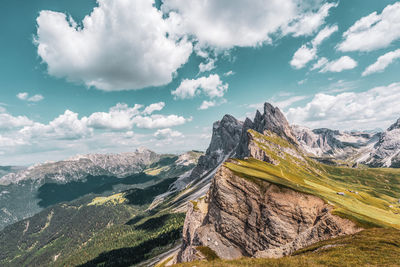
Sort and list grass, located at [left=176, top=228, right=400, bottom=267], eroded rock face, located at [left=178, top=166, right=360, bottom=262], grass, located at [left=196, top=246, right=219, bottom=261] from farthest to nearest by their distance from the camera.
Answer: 1. grass, located at [left=196, top=246, right=219, bottom=261]
2. eroded rock face, located at [left=178, top=166, right=360, bottom=262]
3. grass, located at [left=176, top=228, right=400, bottom=267]

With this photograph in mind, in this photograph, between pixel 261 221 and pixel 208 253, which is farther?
pixel 208 253

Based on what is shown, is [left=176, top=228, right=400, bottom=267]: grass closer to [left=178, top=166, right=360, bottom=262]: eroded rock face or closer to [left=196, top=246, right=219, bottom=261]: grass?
[left=178, top=166, right=360, bottom=262]: eroded rock face

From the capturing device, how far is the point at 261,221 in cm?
4284

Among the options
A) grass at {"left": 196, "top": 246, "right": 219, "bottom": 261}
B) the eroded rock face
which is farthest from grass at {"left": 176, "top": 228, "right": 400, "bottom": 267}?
grass at {"left": 196, "top": 246, "right": 219, "bottom": 261}

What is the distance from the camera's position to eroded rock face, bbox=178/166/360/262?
36281 millimetres

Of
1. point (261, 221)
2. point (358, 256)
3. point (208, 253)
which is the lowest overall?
point (208, 253)

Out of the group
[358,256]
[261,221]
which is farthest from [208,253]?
[358,256]

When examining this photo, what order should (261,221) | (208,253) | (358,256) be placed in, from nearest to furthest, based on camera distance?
(358,256), (261,221), (208,253)

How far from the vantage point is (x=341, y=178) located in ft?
598

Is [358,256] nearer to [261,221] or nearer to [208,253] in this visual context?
[261,221]

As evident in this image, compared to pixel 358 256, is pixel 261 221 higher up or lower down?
lower down

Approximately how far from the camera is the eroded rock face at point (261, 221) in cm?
3628

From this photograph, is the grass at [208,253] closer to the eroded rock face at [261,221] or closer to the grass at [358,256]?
the eroded rock face at [261,221]

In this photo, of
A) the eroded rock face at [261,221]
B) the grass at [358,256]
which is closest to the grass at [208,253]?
the eroded rock face at [261,221]
